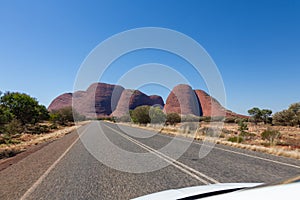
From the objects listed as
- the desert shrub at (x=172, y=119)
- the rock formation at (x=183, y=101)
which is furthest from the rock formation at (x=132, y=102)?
the desert shrub at (x=172, y=119)

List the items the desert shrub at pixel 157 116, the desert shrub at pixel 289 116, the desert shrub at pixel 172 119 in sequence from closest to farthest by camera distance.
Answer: the desert shrub at pixel 289 116 → the desert shrub at pixel 157 116 → the desert shrub at pixel 172 119

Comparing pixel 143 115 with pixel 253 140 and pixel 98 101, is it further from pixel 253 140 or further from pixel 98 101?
pixel 98 101

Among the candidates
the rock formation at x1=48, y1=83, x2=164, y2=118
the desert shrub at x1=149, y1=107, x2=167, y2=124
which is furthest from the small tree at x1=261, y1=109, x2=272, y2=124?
the rock formation at x1=48, y1=83, x2=164, y2=118

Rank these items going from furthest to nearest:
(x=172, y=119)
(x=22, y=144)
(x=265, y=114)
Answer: (x=265, y=114) → (x=172, y=119) → (x=22, y=144)

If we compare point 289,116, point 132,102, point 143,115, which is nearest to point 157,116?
point 143,115

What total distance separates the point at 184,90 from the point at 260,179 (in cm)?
12900

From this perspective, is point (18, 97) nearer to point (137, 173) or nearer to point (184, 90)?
point (137, 173)

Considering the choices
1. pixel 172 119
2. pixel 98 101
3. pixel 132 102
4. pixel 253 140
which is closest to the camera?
pixel 253 140

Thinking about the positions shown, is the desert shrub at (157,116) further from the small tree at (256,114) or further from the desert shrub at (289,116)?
the small tree at (256,114)

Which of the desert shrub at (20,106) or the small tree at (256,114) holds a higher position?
the small tree at (256,114)

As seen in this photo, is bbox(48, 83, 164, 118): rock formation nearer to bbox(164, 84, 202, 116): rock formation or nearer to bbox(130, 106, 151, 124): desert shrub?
bbox(164, 84, 202, 116): rock formation

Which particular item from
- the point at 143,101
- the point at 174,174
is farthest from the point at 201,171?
the point at 143,101

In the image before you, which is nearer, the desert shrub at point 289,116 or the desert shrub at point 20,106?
the desert shrub at point 20,106

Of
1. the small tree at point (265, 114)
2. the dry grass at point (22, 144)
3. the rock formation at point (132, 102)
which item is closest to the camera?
the dry grass at point (22, 144)
